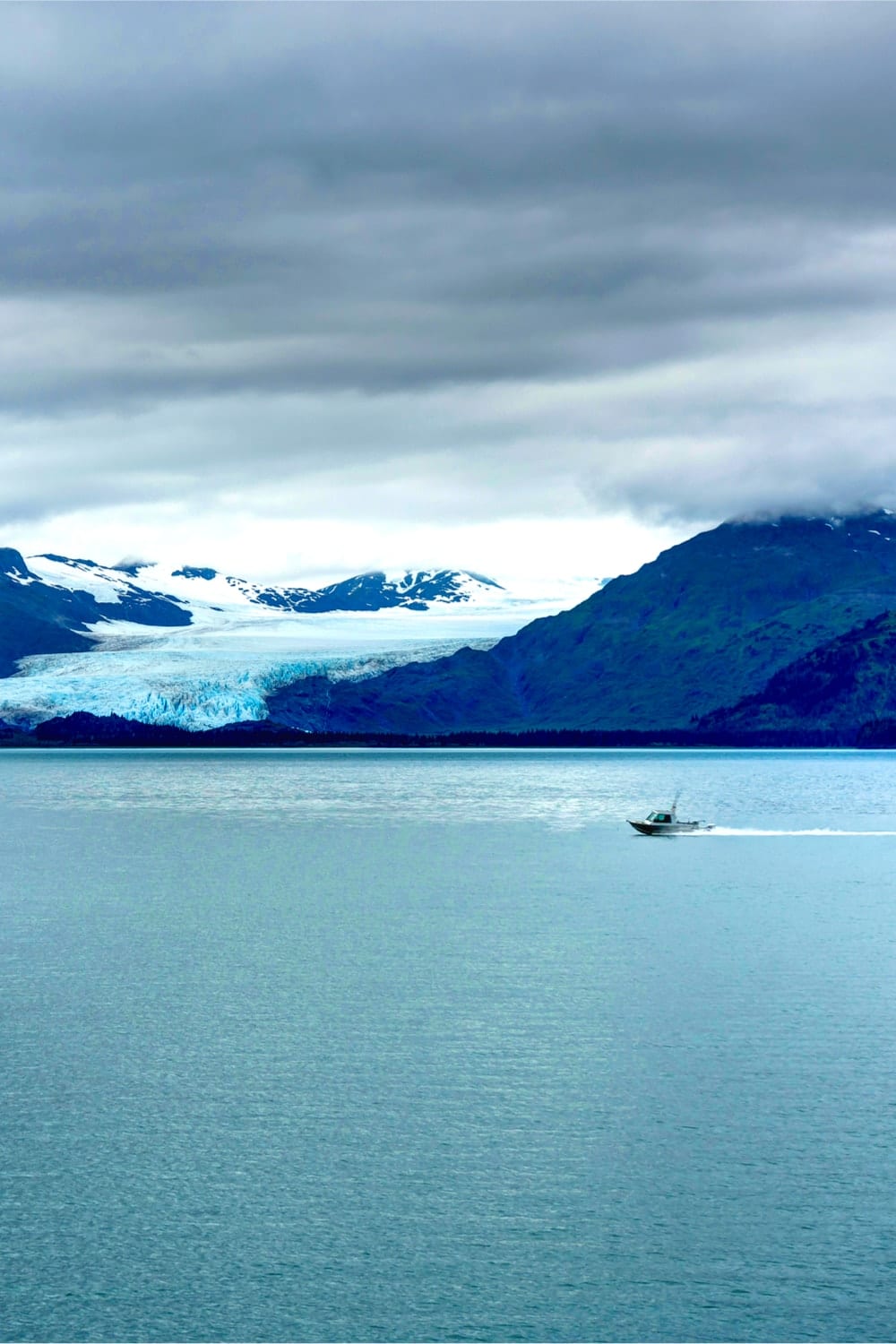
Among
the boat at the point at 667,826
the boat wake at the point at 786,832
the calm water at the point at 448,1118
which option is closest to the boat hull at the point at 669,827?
the boat at the point at 667,826

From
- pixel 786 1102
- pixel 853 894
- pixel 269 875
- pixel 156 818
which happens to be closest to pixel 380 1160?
pixel 786 1102

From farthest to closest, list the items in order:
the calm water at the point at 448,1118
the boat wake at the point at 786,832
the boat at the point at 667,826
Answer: the boat wake at the point at 786,832 → the boat at the point at 667,826 → the calm water at the point at 448,1118

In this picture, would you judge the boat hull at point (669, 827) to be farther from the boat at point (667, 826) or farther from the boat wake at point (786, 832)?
the boat wake at point (786, 832)

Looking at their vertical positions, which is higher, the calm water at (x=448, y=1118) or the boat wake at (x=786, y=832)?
the boat wake at (x=786, y=832)

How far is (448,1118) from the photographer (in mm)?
31250

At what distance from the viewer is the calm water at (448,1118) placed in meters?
22.9

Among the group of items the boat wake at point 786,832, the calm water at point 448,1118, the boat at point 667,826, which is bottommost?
the calm water at point 448,1118

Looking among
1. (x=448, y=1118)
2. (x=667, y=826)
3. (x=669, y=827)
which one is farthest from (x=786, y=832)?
(x=448, y=1118)

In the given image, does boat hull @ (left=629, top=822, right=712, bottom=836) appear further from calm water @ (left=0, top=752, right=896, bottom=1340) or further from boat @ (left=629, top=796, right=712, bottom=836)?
calm water @ (left=0, top=752, right=896, bottom=1340)

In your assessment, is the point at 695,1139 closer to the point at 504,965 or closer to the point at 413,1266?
the point at 413,1266

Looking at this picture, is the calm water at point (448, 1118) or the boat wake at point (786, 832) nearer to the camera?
the calm water at point (448, 1118)

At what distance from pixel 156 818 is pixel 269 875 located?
4995 centimetres

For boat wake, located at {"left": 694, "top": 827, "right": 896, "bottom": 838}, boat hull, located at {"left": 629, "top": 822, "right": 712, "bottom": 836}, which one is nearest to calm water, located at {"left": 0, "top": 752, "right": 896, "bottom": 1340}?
boat hull, located at {"left": 629, "top": 822, "right": 712, "bottom": 836}

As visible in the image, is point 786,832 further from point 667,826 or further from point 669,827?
point 667,826
